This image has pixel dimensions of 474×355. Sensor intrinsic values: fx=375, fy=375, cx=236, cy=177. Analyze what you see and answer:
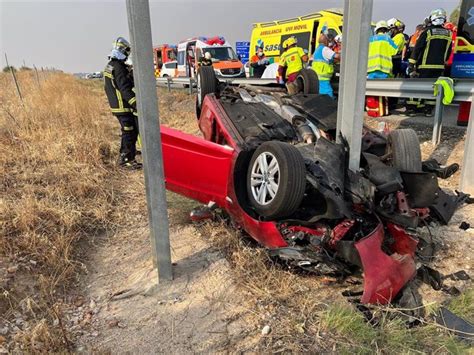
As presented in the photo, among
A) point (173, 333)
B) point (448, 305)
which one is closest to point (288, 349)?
point (173, 333)

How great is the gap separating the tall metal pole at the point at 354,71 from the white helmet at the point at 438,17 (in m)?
4.56

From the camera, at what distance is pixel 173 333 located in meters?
2.11

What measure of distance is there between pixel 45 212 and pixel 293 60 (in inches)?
218

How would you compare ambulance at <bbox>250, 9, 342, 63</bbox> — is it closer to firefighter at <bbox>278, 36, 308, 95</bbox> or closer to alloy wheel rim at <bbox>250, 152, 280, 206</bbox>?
firefighter at <bbox>278, 36, 308, 95</bbox>

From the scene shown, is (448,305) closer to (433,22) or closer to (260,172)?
(260,172)

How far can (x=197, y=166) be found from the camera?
321cm

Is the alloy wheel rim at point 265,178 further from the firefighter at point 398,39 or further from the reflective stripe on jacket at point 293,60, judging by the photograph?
the firefighter at point 398,39

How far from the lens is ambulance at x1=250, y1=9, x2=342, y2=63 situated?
440 inches

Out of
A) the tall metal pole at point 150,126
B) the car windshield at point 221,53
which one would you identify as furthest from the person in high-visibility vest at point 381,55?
the car windshield at point 221,53

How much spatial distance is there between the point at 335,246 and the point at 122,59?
3.99 metres

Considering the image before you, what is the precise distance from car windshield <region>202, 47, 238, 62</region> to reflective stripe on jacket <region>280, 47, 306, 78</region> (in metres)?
9.61

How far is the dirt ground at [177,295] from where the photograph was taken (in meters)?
2.07

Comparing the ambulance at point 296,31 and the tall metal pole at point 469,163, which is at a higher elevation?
the ambulance at point 296,31

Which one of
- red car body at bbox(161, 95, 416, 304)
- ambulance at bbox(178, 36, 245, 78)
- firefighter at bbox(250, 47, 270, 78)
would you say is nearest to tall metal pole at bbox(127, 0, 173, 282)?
red car body at bbox(161, 95, 416, 304)
